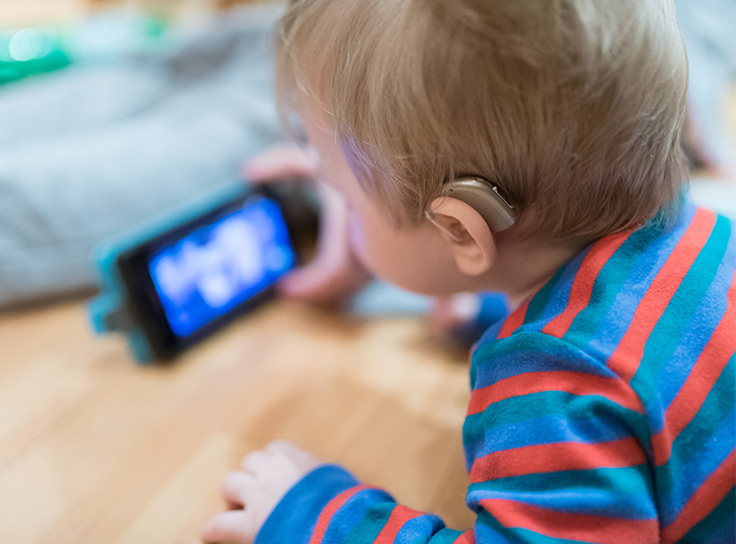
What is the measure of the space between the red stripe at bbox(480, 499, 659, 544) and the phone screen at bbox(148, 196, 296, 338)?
1.28 ft

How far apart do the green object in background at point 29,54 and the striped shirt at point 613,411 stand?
886 mm

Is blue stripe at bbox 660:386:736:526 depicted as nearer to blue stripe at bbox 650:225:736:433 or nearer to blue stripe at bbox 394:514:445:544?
blue stripe at bbox 650:225:736:433

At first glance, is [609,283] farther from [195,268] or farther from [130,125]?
[130,125]

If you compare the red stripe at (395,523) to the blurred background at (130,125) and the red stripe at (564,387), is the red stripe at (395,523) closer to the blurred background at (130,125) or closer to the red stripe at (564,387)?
the red stripe at (564,387)

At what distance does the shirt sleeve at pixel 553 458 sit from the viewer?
1.10 feet

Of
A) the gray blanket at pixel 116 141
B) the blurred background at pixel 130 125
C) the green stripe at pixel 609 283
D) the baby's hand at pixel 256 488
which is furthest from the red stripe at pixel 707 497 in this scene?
the gray blanket at pixel 116 141

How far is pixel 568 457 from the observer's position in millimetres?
336

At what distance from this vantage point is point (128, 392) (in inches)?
22.8

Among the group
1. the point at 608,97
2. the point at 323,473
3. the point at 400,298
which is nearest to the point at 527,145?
the point at 608,97

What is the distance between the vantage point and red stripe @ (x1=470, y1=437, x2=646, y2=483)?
0.33 m

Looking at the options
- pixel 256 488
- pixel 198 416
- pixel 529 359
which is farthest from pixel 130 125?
pixel 529 359

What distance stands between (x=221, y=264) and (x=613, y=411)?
434mm

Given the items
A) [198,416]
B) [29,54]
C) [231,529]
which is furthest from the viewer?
[29,54]

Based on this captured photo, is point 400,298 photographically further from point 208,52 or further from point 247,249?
point 208,52
